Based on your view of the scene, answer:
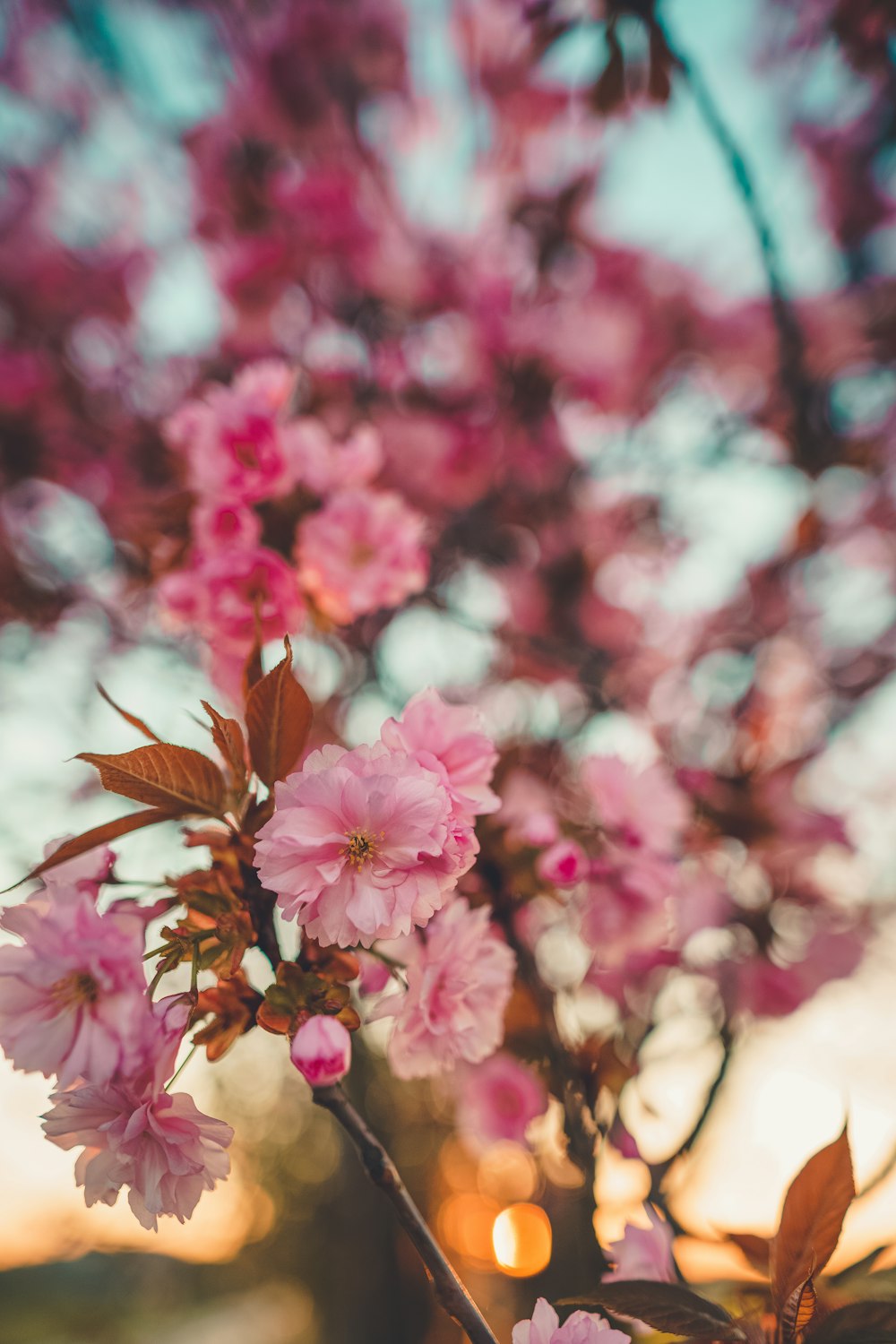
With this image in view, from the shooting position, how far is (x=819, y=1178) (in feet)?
2.20

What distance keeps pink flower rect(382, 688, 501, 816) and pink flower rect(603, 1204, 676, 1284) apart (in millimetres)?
582

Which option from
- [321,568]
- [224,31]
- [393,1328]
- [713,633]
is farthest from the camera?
[393,1328]

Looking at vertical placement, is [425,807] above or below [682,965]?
above

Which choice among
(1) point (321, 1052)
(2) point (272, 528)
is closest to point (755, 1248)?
(1) point (321, 1052)

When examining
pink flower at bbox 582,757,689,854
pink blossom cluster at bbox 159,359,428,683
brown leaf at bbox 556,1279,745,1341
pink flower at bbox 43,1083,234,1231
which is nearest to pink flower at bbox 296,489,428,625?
pink blossom cluster at bbox 159,359,428,683

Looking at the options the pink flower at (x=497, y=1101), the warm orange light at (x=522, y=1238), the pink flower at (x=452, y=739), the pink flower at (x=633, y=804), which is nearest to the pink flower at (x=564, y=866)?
the pink flower at (x=633, y=804)

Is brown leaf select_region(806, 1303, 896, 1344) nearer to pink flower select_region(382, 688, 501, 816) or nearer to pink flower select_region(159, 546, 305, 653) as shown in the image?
pink flower select_region(382, 688, 501, 816)

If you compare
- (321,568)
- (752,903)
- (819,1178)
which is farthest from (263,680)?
(752,903)

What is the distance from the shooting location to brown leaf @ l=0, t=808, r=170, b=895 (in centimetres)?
67

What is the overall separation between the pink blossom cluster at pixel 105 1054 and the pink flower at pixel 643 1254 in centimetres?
52

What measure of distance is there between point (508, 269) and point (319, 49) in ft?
3.99

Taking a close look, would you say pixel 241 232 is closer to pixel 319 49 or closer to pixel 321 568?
pixel 319 49

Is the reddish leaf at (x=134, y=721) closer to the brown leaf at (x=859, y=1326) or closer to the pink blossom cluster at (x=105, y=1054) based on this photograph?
the pink blossom cluster at (x=105, y=1054)

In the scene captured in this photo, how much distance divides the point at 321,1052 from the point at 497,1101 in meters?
1.51
